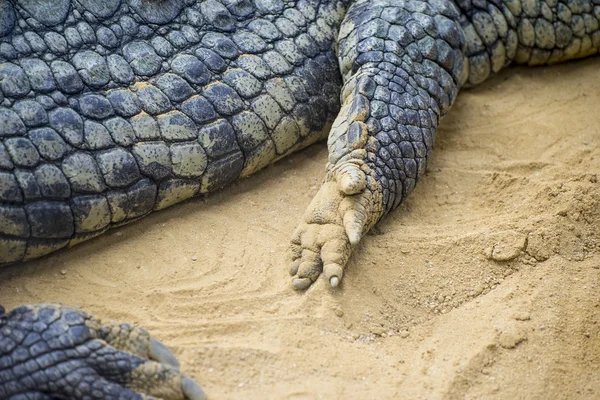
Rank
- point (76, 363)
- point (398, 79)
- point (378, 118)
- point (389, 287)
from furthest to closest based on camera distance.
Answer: point (398, 79) → point (378, 118) → point (389, 287) → point (76, 363)

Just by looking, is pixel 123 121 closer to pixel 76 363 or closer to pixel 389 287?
pixel 76 363

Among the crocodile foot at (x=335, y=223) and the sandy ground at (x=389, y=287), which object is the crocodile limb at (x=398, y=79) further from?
the sandy ground at (x=389, y=287)

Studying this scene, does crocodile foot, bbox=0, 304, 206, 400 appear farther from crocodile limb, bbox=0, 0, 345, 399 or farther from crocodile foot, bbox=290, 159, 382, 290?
crocodile foot, bbox=290, 159, 382, 290

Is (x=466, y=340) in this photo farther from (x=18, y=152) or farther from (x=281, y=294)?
(x=18, y=152)

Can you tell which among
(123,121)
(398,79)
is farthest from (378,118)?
(123,121)

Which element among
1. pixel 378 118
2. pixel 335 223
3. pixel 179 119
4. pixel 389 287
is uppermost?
pixel 179 119
